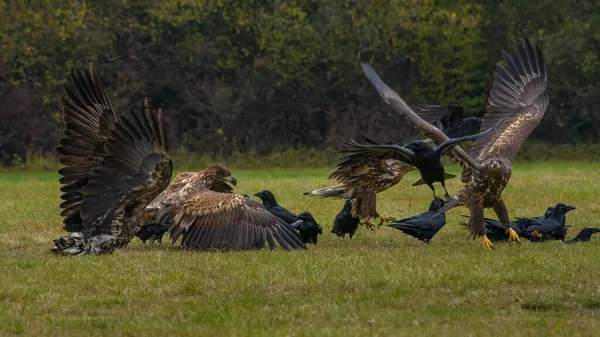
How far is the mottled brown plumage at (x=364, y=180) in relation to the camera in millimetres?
12312

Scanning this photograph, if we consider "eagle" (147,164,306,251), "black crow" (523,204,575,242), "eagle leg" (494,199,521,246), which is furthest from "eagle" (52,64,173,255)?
"black crow" (523,204,575,242)

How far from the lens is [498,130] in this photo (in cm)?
1259

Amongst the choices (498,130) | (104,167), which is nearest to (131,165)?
(104,167)

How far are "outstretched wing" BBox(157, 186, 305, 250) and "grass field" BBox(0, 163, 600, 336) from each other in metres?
0.26

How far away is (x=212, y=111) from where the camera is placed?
124ft

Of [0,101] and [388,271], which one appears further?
[0,101]

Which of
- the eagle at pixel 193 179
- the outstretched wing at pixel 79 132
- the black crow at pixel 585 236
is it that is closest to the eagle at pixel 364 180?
the eagle at pixel 193 179

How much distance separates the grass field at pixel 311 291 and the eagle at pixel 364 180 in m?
0.49

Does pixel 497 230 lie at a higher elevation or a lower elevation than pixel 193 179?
lower

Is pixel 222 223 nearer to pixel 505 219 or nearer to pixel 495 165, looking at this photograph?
pixel 495 165

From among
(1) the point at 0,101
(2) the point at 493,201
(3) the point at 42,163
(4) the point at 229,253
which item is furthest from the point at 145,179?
(1) the point at 0,101

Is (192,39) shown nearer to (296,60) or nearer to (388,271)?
(296,60)

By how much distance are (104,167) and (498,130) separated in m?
4.50

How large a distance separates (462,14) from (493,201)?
26.6 meters
